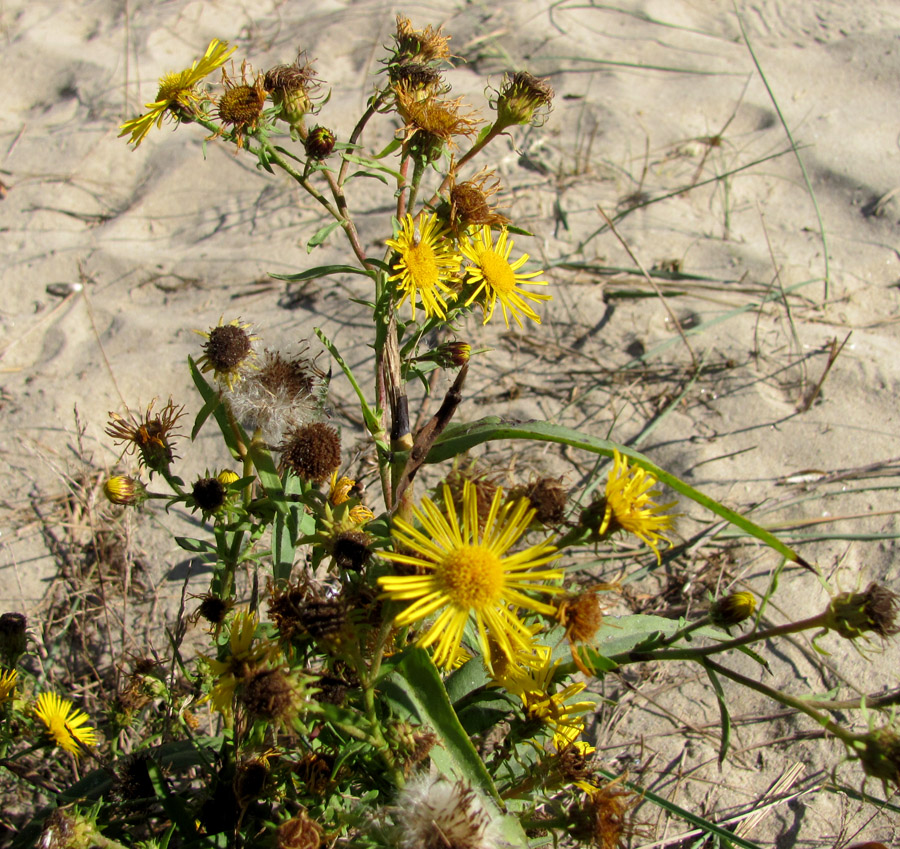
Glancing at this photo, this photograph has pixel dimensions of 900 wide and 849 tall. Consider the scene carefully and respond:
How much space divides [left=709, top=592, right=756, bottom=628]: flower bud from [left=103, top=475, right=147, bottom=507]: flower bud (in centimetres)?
155

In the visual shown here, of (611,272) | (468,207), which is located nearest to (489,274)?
(468,207)

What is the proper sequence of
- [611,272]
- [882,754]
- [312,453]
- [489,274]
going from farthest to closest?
[611,272], [489,274], [312,453], [882,754]

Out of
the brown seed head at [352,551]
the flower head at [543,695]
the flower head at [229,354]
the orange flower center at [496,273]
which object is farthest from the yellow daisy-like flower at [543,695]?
the flower head at [229,354]

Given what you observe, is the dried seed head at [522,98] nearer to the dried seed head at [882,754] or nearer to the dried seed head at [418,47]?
the dried seed head at [418,47]

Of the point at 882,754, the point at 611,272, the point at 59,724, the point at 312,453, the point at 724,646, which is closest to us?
the point at 882,754

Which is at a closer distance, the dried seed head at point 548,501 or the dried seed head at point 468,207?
the dried seed head at point 548,501

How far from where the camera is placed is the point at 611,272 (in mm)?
3828

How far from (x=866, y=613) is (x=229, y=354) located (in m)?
1.64

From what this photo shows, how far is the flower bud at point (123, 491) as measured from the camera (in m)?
1.90

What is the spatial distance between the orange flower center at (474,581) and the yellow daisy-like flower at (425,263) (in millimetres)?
637

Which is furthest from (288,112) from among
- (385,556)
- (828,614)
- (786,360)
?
(786,360)

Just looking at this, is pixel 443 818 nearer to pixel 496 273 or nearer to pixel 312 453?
pixel 312 453

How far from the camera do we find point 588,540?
60.5 inches

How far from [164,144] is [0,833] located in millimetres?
4261
